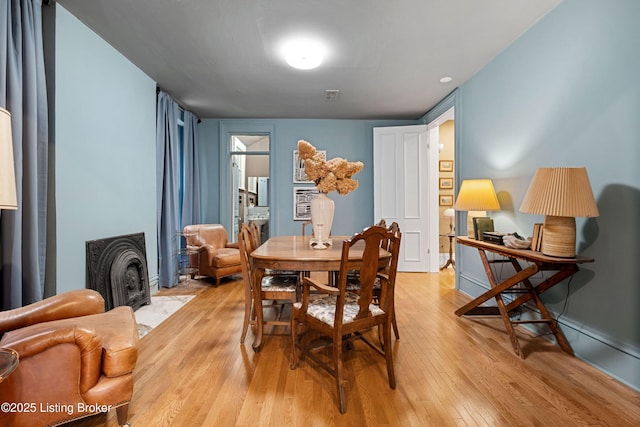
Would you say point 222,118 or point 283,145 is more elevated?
point 222,118

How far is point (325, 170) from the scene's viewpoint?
2.48m

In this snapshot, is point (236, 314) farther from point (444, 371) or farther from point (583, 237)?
point (583, 237)

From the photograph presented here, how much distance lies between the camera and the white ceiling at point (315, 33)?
7.68ft

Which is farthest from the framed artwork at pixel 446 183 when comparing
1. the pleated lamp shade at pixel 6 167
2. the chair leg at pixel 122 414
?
the pleated lamp shade at pixel 6 167

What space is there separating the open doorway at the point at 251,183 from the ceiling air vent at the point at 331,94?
1918 mm

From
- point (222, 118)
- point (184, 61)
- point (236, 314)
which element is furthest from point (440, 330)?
point (222, 118)

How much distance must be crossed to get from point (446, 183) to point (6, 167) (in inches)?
235

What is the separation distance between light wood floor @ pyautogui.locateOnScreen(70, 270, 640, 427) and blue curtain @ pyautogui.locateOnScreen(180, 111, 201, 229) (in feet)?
7.97

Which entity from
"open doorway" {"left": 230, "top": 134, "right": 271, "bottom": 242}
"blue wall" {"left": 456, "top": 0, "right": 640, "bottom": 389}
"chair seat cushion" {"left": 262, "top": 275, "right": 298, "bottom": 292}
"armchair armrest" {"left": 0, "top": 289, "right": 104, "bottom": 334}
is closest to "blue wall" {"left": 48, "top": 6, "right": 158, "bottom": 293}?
"armchair armrest" {"left": 0, "top": 289, "right": 104, "bottom": 334}

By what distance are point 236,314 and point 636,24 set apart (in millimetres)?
3705

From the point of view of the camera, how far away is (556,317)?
2.38m

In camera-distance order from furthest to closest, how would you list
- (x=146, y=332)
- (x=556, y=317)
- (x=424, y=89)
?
(x=424, y=89), (x=146, y=332), (x=556, y=317)

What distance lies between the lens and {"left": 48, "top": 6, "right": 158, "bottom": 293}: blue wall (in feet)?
7.86

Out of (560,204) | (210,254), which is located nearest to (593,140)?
(560,204)
